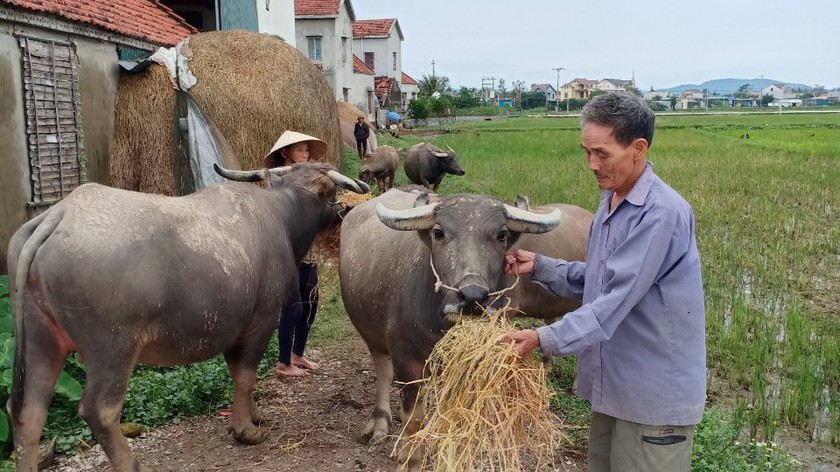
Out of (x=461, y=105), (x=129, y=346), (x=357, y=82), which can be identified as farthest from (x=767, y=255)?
(x=461, y=105)

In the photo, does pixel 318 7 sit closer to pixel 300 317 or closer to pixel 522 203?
pixel 300 317

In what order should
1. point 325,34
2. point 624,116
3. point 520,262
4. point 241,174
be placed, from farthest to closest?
1. point 325,34
2. point 241,174
3. point 520,262
4. point 624,116

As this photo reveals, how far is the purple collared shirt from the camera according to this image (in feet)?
6.92

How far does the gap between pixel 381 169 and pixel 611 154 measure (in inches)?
448

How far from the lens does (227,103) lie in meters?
7.39

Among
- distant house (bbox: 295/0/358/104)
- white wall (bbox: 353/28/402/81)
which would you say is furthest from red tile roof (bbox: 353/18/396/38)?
distant house (bbox: 295/0/358/104)

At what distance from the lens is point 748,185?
1327cm

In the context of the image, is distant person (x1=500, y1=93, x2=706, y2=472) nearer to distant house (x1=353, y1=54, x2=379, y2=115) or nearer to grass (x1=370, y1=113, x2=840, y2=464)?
grass (x1=370, y1=113, x2=840, y2=464)

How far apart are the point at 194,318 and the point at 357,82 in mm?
30072

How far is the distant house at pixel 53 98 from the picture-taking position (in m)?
5.50

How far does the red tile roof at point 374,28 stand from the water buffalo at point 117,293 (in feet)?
129

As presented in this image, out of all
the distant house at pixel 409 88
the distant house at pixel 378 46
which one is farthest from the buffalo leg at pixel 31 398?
the distant house at pixel 409 88

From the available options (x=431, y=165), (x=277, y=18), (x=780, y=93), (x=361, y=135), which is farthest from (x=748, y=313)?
(x=780, y=93)

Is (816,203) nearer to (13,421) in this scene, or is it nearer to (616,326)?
(616,326)
